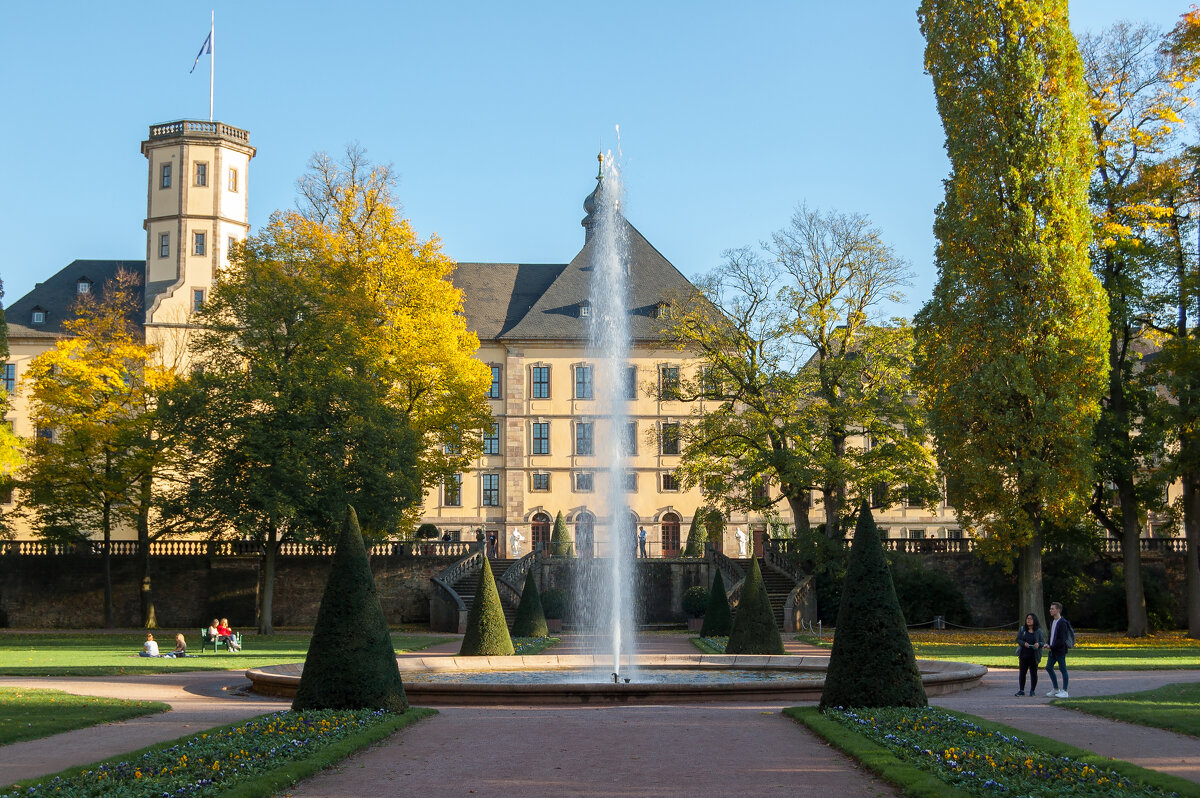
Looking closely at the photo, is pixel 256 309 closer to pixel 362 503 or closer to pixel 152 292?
pixel 362 503

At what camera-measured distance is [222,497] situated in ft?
109

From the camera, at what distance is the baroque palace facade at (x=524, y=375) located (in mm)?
53031

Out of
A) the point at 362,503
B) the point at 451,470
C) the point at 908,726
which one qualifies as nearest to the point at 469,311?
the point at 451,470

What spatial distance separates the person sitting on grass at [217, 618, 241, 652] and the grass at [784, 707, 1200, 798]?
1856cm

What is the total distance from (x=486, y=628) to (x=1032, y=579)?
14.6 m

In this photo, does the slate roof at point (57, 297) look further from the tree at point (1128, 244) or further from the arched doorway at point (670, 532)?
the tree at point (1128, 244)

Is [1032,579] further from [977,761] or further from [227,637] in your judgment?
[977,761]

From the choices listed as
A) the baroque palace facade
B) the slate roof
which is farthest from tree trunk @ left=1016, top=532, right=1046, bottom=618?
the slate roof

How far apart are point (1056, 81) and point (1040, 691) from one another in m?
17.4

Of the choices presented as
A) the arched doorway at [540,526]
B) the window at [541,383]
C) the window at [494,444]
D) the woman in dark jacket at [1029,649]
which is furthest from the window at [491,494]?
the woman in dark jacket at [1029,649]

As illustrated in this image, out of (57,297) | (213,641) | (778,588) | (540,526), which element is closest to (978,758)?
(213,641)

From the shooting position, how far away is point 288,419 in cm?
3362

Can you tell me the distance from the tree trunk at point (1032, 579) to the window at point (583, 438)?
2863cm

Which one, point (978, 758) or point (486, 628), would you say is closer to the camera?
point (978, 758)
